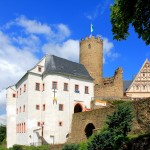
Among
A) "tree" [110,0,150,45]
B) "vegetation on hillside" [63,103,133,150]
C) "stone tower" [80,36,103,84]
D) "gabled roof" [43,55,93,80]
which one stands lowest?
"vegetation on hillside" [63,103,133,150]

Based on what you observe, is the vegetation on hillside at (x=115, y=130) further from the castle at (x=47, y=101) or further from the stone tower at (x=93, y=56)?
the stone tower at (x=93, y=56)

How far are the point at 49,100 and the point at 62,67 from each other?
641cm

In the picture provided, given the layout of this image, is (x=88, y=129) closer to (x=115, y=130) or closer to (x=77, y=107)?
(x=77, y=107)

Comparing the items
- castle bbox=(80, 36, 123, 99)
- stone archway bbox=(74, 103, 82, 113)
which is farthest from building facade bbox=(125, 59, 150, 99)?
stone archway bbox=(74, 103, 82, 113)

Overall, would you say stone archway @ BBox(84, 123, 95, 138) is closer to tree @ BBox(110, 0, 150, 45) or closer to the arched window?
the arched window

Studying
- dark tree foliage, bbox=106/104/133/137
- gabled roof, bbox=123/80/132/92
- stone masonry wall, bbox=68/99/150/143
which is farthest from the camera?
gabled roof, bbox=123/80/132/92

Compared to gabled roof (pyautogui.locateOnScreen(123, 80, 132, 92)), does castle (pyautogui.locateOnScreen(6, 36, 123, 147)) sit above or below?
below

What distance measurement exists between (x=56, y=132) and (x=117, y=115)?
25725 mm

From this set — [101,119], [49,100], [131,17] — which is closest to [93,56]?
[49,100]

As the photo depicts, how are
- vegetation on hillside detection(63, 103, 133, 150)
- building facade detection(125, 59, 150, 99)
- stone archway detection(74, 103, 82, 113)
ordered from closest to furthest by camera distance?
vegetation on hillside detection(63, 103, 133, 150) → stone archway detection(74, 103, 82, 113) → building facade detection(125, 59, 150, 99)

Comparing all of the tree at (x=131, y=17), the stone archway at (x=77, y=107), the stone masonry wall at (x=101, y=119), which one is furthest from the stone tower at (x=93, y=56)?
the tree at (x=131, y=17)

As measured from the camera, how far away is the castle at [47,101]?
55406 mm

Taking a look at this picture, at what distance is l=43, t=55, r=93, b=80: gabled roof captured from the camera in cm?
5792

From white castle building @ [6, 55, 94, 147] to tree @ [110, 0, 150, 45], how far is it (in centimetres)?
3641
